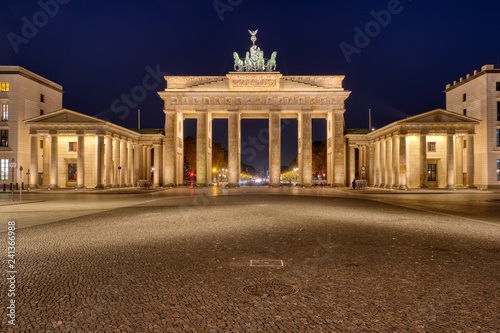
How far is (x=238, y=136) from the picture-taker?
204 ft

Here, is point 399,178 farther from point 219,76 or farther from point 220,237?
point 220,237

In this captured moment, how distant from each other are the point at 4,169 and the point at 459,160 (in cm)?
7001

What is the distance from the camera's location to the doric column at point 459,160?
54.7 m

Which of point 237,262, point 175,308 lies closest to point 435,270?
point 237,262

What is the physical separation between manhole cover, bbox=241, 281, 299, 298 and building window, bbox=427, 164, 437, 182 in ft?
186

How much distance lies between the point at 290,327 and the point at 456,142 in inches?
2376

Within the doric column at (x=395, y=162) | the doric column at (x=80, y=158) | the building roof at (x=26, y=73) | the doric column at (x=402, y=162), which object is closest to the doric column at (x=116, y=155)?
the doric column at (x=80, y=158)

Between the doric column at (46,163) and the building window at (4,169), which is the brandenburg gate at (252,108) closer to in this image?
the doric column at (46,163)

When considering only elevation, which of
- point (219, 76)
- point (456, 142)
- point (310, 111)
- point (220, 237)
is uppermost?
point (219, 76)

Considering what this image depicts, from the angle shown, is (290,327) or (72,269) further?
(72,269)

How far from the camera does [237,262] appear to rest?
779 centimetres

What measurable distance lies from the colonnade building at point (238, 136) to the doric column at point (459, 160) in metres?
0.14

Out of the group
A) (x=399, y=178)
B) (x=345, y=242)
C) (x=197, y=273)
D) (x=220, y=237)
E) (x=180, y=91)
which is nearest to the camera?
(x=197, y=273)

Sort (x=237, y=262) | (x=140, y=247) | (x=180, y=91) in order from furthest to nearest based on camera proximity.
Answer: (x=180, y=91) < (x=140, y=247) < (x=237, y=262)
